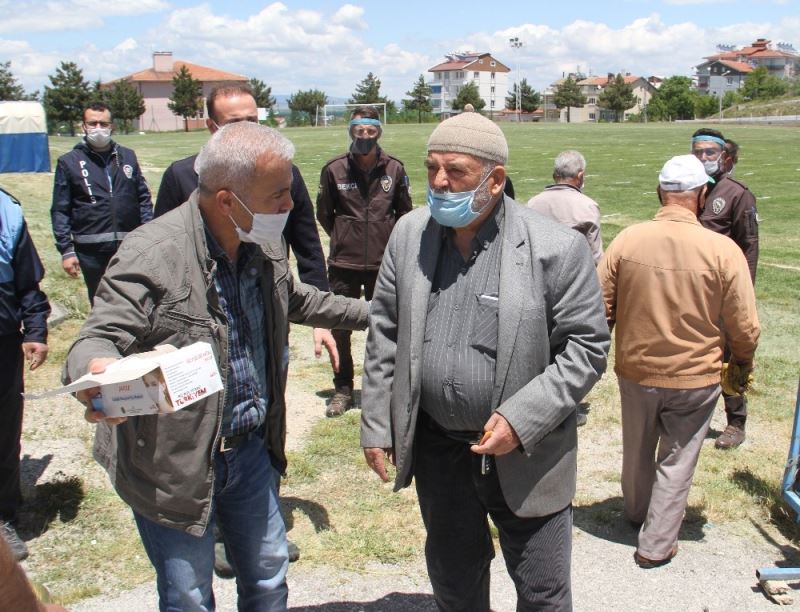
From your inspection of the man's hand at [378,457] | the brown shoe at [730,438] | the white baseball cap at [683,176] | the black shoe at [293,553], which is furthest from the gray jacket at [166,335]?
the brown shoe at [730,438]

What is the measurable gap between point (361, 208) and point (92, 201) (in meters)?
2.62

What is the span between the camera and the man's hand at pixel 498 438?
2609 millimetres

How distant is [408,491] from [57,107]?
75857mm

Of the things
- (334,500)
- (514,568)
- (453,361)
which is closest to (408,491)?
(334,500)

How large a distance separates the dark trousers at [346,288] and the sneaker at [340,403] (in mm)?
50

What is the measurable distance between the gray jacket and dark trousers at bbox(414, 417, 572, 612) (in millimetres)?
856

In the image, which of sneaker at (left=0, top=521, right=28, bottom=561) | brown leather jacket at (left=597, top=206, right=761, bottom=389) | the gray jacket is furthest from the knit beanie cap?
sneaker at (left=0, top=521, right=28, bottom=561)

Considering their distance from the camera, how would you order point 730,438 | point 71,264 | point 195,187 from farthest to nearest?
point 71,264, point 730,438, point 195,187

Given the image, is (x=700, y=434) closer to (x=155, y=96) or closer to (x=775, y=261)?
(x=775, y=261)

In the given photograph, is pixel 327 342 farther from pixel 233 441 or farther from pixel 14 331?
pixel 14 331

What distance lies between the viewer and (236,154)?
2529 millimetres

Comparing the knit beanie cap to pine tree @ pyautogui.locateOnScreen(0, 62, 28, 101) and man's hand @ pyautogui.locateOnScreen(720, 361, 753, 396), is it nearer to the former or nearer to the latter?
man's hand @ pyautogui.locateOnScreen(720, 361, 753, 396)

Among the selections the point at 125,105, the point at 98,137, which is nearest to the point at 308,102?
the point at 125,105

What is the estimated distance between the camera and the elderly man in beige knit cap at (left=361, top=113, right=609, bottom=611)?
8.79 ft
